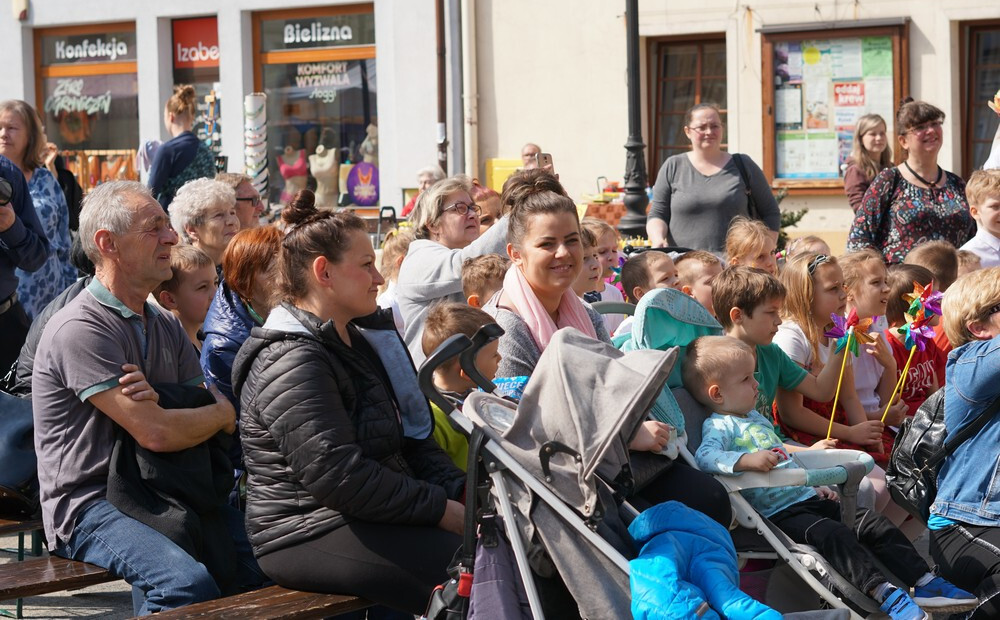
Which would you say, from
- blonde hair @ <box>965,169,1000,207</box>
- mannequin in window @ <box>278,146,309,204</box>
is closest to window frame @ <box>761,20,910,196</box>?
mannequin in window @ <box>278,146,309,204</box>

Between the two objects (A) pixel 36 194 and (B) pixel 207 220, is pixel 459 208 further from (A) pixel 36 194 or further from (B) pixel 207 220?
(A) pixel 36 194

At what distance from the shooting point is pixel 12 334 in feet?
22.2

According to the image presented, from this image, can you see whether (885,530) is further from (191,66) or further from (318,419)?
(191,66)

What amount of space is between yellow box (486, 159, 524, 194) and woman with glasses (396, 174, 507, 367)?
1035 centimetres

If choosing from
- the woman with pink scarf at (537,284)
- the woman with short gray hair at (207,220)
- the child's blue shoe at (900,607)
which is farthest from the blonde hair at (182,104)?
the child's blue shoe at (900,607)

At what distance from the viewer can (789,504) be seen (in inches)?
186

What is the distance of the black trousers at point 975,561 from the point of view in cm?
458

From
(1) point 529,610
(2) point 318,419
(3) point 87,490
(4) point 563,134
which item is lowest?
(1) point 529,610

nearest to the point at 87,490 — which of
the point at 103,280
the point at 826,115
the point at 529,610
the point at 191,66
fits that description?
the point at 103,280

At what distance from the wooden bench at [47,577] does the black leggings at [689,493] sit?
177cm

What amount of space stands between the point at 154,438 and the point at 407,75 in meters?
15.2

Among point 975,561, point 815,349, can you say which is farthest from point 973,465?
point 815,349

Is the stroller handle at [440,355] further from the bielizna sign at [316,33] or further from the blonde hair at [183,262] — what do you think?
the bielizna sign at [316,33]

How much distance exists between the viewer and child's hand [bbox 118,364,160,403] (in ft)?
14.5
